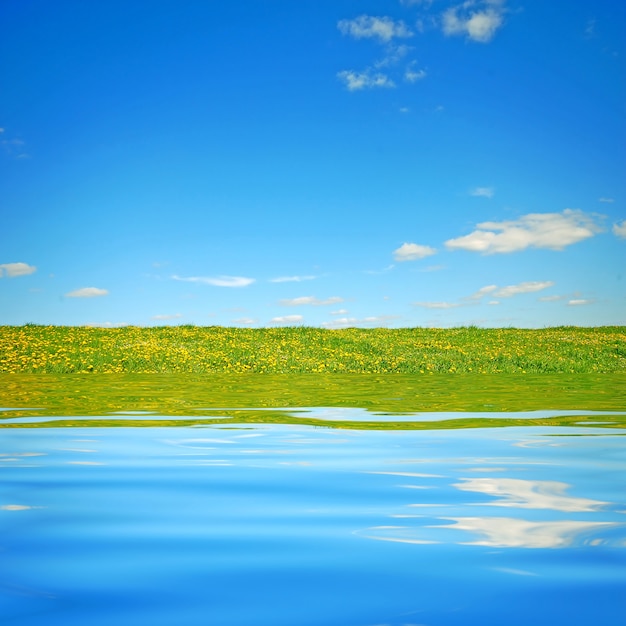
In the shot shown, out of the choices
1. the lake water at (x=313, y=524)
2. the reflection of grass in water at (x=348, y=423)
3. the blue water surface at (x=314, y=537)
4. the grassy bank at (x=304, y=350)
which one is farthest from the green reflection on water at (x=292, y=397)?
the grassy bank at (x=304, y=350)

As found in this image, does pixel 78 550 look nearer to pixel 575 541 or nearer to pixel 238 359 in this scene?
pixel 575 541

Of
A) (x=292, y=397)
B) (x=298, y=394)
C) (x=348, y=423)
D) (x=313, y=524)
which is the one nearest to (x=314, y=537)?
(x=313, y=524)

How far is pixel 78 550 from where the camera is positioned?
3.38 m

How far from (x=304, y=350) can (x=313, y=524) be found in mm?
24718

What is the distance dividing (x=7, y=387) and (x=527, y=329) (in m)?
30.6

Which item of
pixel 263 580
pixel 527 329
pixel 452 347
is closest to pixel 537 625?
pixel 263 580

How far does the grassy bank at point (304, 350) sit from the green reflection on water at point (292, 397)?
3.65 metres

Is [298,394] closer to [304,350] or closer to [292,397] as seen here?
[292,397]

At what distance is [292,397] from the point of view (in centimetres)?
1358

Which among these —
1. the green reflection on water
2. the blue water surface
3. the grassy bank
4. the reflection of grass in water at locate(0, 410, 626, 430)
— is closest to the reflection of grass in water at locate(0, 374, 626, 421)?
the green reflection on water

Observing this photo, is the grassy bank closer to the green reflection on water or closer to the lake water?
the green reflection on water

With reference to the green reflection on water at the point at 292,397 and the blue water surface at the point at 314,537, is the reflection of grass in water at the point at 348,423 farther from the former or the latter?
the blue water surface at the point at 314,537

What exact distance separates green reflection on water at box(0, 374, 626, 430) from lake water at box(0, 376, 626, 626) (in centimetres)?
134

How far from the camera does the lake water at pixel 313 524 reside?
2.67m
